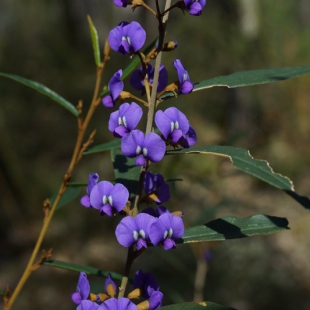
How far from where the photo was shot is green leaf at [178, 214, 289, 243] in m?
0.96

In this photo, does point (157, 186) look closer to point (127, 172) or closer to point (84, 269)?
point (127, 172)

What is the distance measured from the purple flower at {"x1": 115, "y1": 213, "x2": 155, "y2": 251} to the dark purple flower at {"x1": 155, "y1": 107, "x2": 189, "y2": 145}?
14 centimetres

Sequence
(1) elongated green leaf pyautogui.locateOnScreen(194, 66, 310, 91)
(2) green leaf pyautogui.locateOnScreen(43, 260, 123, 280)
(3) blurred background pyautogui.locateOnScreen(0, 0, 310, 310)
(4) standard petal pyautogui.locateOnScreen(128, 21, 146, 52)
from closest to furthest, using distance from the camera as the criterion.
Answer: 1. (4) standard petal pyautogui.locateOnScreen(128, 21, 146, 52)
2. (1) elongated green leaf pyautogui.locateOnScreen(194, 66, 310, 91)
3. (2) green leaf pyautogui.locateOnScreen(43, 260, 123, 280)
4. (3) blurred background pyautogui.locateOnScreen(0, 0, 310, 310)

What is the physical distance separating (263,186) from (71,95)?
257 cm

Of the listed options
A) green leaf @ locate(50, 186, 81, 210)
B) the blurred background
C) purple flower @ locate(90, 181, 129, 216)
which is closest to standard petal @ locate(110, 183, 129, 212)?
purple flower @ locate(90, 181, 129, 216)

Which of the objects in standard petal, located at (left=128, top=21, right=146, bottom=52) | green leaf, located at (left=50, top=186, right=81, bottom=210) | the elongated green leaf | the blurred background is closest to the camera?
standard petal, located at (left=128, top=21, right=146, bottom=52)

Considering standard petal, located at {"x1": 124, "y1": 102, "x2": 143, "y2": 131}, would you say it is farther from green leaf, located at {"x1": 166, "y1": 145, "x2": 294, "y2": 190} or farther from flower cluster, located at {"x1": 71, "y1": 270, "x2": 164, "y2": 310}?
flower cluster, located at {"x1": 71, "y1": 270, "x2": 164, "y2": 310}

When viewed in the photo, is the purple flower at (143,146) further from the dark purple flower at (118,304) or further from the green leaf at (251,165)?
the dark purple flower at (118,304)

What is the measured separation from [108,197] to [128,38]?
0.86 ft

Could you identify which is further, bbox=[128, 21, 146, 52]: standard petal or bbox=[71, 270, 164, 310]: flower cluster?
bbox=[128, 21, 146, 52]: standard petal

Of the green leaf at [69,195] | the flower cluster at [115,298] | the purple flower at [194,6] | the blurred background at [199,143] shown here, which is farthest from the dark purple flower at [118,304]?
the blurred background at [199,143]

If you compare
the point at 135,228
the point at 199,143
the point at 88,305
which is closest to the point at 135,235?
the point at 135,228

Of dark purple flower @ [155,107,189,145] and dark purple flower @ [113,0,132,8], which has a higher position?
dark purple flower @ [113,0,132,8]

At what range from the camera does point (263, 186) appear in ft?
23.0
